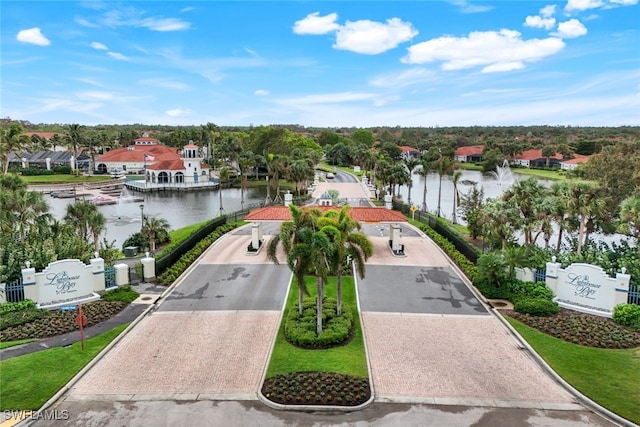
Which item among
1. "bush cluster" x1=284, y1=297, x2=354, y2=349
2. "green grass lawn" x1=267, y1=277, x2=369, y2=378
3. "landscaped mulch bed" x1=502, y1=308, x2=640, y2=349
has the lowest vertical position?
"green grass lawn" x1=267, y1=277, x2=369, y2=378

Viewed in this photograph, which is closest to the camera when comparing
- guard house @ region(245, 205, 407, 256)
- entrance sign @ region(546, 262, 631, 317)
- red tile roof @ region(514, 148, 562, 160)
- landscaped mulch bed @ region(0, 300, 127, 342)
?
landscaped mulch bed @ region(0, 300, 127, 342)

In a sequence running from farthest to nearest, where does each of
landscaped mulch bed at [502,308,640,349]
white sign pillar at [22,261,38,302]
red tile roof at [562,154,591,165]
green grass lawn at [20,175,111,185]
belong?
red tile roof at [562,154,591,165] < green grass lawn at [20,175,111,185] < white sign pillar at [22,261,38,302] < landscaped mulch bed at [502,308,640,349]

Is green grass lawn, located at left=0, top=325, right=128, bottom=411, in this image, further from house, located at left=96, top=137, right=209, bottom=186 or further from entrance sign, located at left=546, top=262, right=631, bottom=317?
house, located at left=96, top=137, right=209, bottom=186

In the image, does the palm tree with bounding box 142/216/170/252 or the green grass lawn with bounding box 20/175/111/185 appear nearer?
the palm tree with bounding box 142/216/170/252

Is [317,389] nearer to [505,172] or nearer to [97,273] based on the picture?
[97,273]

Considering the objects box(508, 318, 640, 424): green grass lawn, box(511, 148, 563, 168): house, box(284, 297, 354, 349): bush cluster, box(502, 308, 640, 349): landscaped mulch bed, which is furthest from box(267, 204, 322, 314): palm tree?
box(511, 148, 563, 168): house

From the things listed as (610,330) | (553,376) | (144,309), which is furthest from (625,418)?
(144,309)

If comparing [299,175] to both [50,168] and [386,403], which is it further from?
[50,168]

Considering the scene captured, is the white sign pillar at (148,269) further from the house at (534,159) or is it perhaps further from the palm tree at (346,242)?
the house at (534,159)

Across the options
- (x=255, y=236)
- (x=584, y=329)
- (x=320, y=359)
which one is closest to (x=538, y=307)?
(x=584, y=329)

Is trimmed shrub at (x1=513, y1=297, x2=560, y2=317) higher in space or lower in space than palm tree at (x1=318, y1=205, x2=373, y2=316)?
lower
